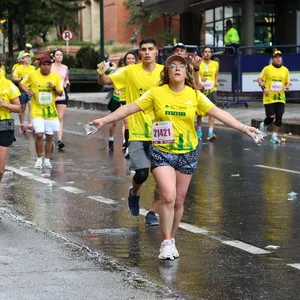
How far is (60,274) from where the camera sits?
789 cm

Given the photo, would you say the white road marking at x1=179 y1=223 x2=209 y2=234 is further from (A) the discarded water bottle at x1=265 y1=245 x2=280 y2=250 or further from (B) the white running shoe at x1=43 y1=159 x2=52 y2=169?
(B) the white running shoe at x1=43 y1=159 x2=52 y2=169

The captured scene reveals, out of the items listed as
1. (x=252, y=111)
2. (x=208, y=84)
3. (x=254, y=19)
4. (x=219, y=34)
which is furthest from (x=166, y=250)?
(x=219, y=34)

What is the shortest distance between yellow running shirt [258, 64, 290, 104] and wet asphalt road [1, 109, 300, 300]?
165 centimetres

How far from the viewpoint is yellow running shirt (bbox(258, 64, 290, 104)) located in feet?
66.4

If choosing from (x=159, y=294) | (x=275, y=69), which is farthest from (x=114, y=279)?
(x=275, y=69)

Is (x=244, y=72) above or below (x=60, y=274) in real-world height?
above

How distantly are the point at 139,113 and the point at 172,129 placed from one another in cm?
175

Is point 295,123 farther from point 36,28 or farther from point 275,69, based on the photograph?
point 36,28

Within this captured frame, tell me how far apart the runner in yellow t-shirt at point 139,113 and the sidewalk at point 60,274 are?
1.28 metres

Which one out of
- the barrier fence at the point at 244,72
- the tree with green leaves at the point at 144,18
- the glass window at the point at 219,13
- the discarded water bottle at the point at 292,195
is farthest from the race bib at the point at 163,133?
the tree with green leaves at the point at 144,18

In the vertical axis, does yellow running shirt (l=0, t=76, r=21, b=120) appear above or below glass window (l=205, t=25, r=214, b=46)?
below

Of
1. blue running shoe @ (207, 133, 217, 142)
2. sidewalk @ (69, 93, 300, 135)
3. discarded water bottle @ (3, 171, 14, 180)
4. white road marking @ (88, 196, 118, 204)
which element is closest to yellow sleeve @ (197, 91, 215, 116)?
white road marking @ (88, 196, 118, 204)

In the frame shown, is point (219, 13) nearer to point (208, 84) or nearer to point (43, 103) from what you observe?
point (208, 84)

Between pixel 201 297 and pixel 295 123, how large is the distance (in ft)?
52.0
